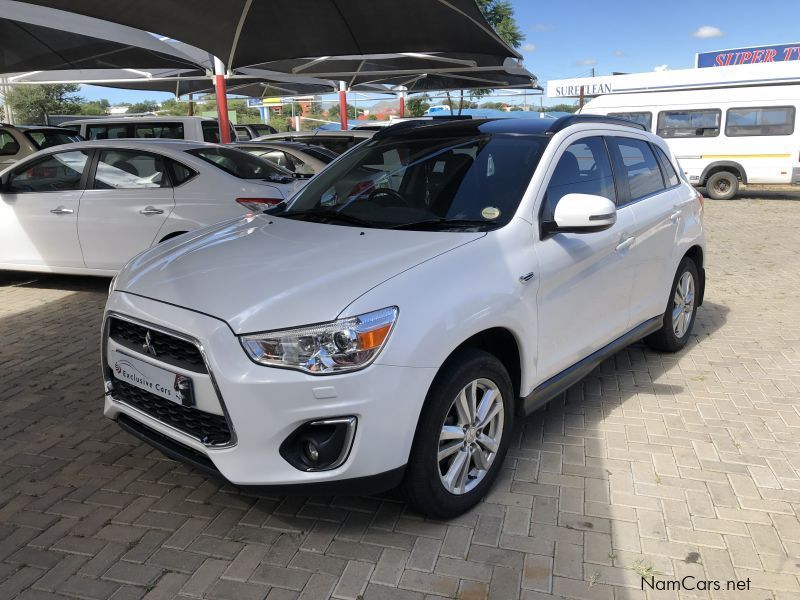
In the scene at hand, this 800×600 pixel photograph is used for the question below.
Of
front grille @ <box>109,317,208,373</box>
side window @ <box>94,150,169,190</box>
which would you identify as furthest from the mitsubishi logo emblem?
side window @ <box>94,150,169,190</box>

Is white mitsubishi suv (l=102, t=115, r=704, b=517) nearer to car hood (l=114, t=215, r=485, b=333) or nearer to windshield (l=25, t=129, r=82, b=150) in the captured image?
car hood (l=114, t=215, r=485, b=333)

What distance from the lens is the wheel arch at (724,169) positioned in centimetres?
1628

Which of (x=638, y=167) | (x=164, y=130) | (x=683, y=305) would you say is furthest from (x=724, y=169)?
(x=638, y=167)

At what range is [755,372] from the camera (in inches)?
187

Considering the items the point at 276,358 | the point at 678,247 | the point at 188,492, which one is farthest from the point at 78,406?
the point at 678,247

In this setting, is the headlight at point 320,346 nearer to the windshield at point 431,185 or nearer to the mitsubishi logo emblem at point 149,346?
the mitsubishi logo emblem at point 149,346

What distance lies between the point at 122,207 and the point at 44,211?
3.11 feet

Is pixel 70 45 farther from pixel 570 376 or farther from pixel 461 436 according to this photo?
pixel 461 436

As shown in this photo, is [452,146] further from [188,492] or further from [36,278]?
[36,278]

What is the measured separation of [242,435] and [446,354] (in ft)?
2.82

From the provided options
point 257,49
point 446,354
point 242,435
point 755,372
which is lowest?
point 755,372

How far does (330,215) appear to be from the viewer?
11.8ft

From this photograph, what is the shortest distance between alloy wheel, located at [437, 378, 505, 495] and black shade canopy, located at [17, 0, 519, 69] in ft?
27.6

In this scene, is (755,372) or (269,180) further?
(269,180)
